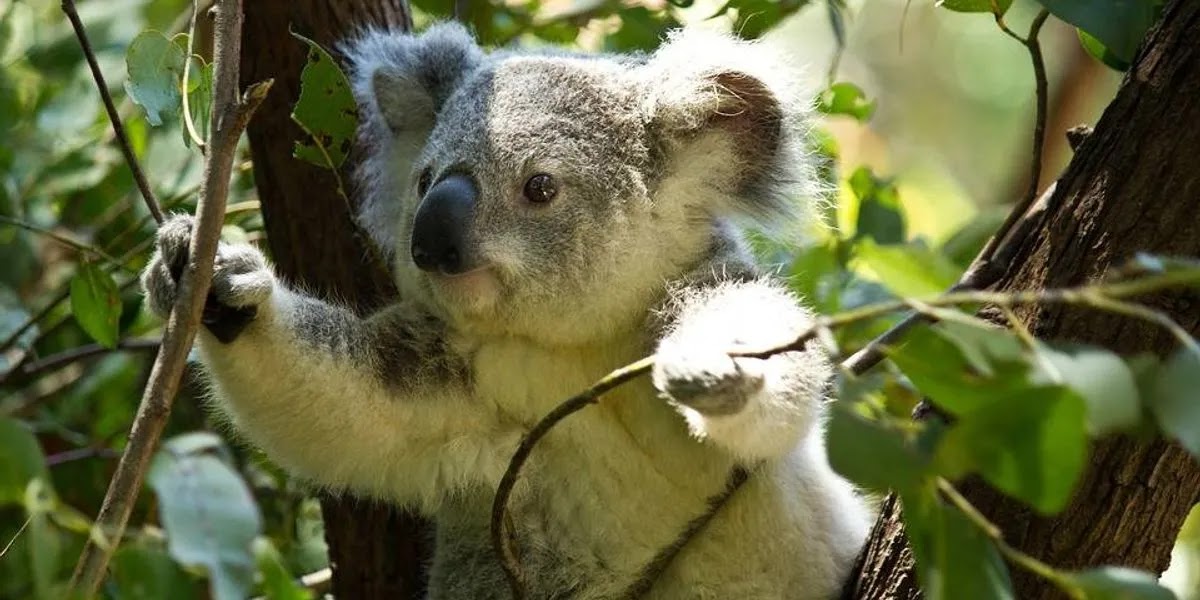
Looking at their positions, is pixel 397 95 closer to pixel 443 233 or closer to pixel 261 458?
pixel 443 233

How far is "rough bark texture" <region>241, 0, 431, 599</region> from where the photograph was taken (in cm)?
304

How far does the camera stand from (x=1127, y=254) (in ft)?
6.66

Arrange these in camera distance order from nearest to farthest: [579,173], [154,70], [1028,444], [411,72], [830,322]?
[1028,444] → [830,322] → [154,70] → [579,173] → [411,72]

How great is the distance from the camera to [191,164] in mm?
3557

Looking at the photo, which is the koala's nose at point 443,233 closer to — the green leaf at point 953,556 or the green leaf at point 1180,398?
the green leaf at point 953,556

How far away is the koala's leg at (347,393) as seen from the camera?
2.43 meters

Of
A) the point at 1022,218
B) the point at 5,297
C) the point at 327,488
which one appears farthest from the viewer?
the point at 5,297

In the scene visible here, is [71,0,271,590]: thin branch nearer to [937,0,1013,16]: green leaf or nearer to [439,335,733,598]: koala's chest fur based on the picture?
[439,335,733,598]: koala's chest fur

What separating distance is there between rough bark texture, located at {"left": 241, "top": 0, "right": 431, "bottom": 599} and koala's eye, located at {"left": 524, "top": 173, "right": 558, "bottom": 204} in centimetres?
67

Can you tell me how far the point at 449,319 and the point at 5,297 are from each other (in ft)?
4.71

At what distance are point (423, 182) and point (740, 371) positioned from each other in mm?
943

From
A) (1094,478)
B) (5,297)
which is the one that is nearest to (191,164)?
(5,297)

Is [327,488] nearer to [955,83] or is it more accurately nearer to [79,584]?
[79,584]

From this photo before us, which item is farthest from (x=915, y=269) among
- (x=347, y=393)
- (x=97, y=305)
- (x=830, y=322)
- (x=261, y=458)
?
(x=261, y=458)
